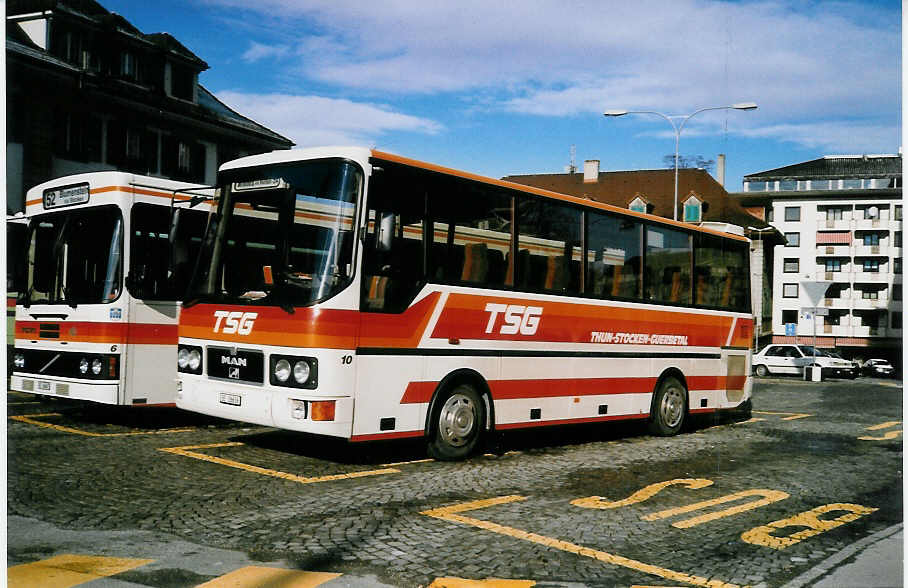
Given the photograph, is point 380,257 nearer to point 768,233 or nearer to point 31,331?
point 31,331

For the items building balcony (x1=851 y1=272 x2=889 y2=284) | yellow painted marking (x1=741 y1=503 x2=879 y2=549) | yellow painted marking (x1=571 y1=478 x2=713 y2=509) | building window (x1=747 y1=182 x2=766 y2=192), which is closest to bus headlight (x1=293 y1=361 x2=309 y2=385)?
yellow painted marking (x1=571 y1=478 x2=713 y2=509)

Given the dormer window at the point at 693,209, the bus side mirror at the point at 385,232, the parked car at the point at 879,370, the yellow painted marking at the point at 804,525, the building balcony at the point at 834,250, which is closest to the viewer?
the yellow painted marking at the point at 804,525

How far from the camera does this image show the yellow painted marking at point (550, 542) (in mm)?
5840

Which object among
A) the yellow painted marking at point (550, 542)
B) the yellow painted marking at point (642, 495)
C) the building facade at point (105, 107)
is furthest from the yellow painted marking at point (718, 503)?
the building facade at point (105, 107)

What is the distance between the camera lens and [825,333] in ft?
281

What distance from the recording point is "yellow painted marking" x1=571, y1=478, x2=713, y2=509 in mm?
8127

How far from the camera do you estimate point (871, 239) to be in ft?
280

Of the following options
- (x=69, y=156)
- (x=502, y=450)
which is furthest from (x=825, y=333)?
(x=502, y=450)

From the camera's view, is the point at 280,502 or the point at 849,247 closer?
the point at 280,502

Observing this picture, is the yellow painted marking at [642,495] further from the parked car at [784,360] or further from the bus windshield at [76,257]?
the parked car at [784,360]

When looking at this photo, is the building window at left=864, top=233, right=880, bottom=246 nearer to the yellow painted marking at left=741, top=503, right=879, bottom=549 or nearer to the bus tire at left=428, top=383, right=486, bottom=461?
the bus tire at left=428, top=383, right=486, bottom=461

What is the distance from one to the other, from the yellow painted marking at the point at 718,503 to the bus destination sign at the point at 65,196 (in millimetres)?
8177

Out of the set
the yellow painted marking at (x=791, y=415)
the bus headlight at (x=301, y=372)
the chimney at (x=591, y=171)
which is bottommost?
the yellow painted marking at (x=791, y=415)

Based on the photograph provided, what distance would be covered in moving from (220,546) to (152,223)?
659cm
